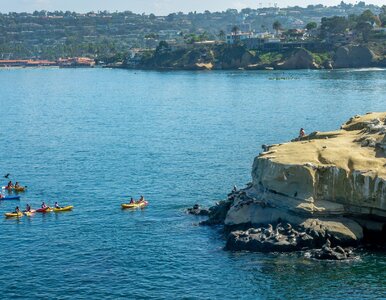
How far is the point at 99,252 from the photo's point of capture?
63.4 m

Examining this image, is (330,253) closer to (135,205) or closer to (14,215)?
(135,205)

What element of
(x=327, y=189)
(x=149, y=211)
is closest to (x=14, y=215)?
(x=149, y=211)

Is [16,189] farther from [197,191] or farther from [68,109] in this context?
[68,109]

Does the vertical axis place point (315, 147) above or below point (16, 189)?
above

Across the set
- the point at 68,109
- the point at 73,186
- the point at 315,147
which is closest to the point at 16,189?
the point at 73,186

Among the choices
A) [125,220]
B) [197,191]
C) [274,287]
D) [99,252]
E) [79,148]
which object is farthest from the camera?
[79,148]

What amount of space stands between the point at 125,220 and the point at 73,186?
1712 cm

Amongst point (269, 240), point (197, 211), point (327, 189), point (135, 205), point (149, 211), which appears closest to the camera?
point (269, 240)

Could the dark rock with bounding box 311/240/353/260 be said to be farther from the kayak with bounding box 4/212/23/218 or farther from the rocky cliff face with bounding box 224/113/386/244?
the kayak with bounding box 4/212/23/218

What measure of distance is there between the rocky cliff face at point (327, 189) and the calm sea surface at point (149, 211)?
3.59m

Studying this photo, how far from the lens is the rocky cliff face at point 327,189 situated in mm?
61594

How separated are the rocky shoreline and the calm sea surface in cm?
170

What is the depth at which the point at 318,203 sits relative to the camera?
62.7 m

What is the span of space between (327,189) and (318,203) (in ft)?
4.60
